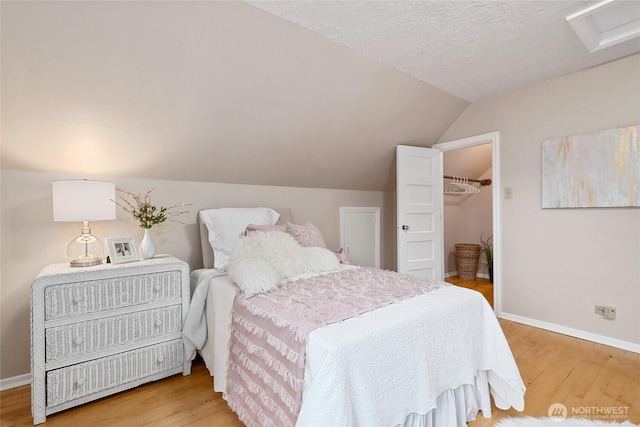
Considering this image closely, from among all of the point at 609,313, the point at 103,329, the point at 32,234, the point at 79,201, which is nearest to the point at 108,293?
the point at 103,329

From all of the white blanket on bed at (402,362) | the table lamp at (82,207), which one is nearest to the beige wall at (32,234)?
the table lamp at (82,207)

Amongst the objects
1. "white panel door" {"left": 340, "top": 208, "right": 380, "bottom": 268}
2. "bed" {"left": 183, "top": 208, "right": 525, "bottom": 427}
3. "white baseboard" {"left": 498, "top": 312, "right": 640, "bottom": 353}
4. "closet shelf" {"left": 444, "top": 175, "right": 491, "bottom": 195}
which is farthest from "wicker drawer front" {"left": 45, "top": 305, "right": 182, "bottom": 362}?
"closet shelf" {"left": 444, "top": 175, "right": 491, "bottom": 195}

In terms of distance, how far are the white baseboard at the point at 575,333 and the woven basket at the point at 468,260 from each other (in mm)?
1503

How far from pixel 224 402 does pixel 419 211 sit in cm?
270

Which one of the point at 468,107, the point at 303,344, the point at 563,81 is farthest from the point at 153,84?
the point at 563,81

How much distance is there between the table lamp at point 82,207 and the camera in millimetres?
1777

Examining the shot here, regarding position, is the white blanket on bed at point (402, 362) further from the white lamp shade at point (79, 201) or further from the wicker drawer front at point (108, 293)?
the white lamp shade at point (79, 201)

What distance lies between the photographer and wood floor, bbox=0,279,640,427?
1.60 meters

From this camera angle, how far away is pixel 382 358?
1.16m

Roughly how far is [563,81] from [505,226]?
4.63 ft

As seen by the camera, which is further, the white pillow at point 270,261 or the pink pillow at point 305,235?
the pink pillow at point 305,235

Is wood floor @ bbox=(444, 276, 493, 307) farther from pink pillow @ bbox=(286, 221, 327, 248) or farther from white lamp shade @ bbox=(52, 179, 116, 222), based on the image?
white lamp shade @ bbox=(52, 179, 116, 222)

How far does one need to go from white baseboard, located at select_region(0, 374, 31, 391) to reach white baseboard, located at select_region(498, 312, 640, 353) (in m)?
3.99

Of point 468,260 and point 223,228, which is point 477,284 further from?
point 223,228
